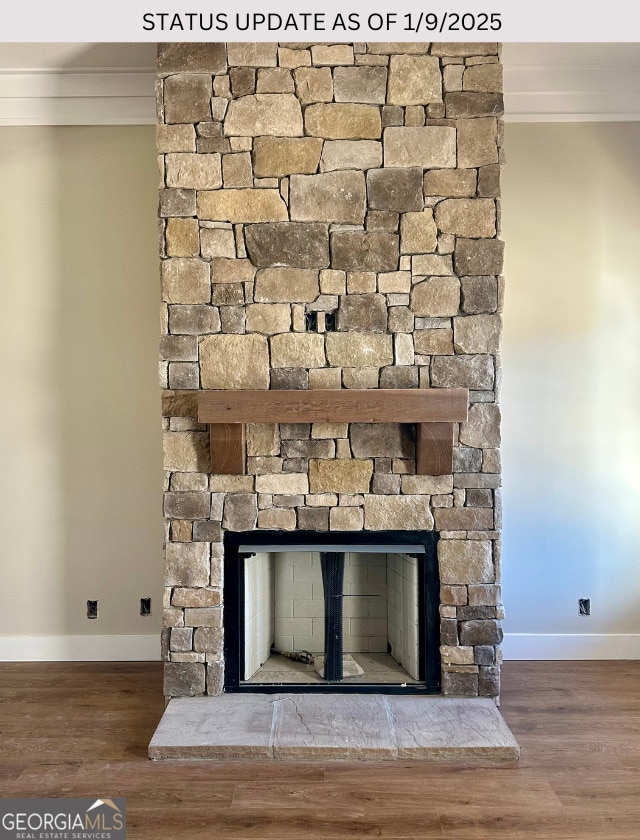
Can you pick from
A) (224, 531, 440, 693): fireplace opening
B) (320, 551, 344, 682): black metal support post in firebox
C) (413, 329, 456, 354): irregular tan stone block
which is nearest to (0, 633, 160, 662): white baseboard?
(224, 531, 440, 693): fireplace opening

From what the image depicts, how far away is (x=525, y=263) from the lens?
3535mm

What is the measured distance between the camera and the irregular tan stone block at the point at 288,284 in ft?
9.54

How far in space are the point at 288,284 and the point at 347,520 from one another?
3.52 feet

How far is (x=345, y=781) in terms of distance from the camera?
2422 millimetres

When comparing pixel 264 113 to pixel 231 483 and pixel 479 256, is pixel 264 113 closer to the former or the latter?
pixel 479 256

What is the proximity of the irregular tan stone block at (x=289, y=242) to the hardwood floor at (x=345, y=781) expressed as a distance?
2054 mm

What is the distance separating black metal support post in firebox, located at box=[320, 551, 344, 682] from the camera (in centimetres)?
305

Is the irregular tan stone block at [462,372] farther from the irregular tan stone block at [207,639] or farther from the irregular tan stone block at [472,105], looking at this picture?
the irregular tan stone block at [207,639]

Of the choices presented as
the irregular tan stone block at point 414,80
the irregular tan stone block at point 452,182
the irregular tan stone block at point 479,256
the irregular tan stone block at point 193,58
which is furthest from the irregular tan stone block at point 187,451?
the irregular tan stone block at point 414,80

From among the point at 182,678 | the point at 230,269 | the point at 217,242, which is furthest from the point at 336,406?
the point at 182,678

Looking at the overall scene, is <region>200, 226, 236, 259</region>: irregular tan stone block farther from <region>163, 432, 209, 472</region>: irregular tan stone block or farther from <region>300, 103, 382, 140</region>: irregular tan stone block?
<region>163, 432, 209, 472</region>: irregular tan stone block
